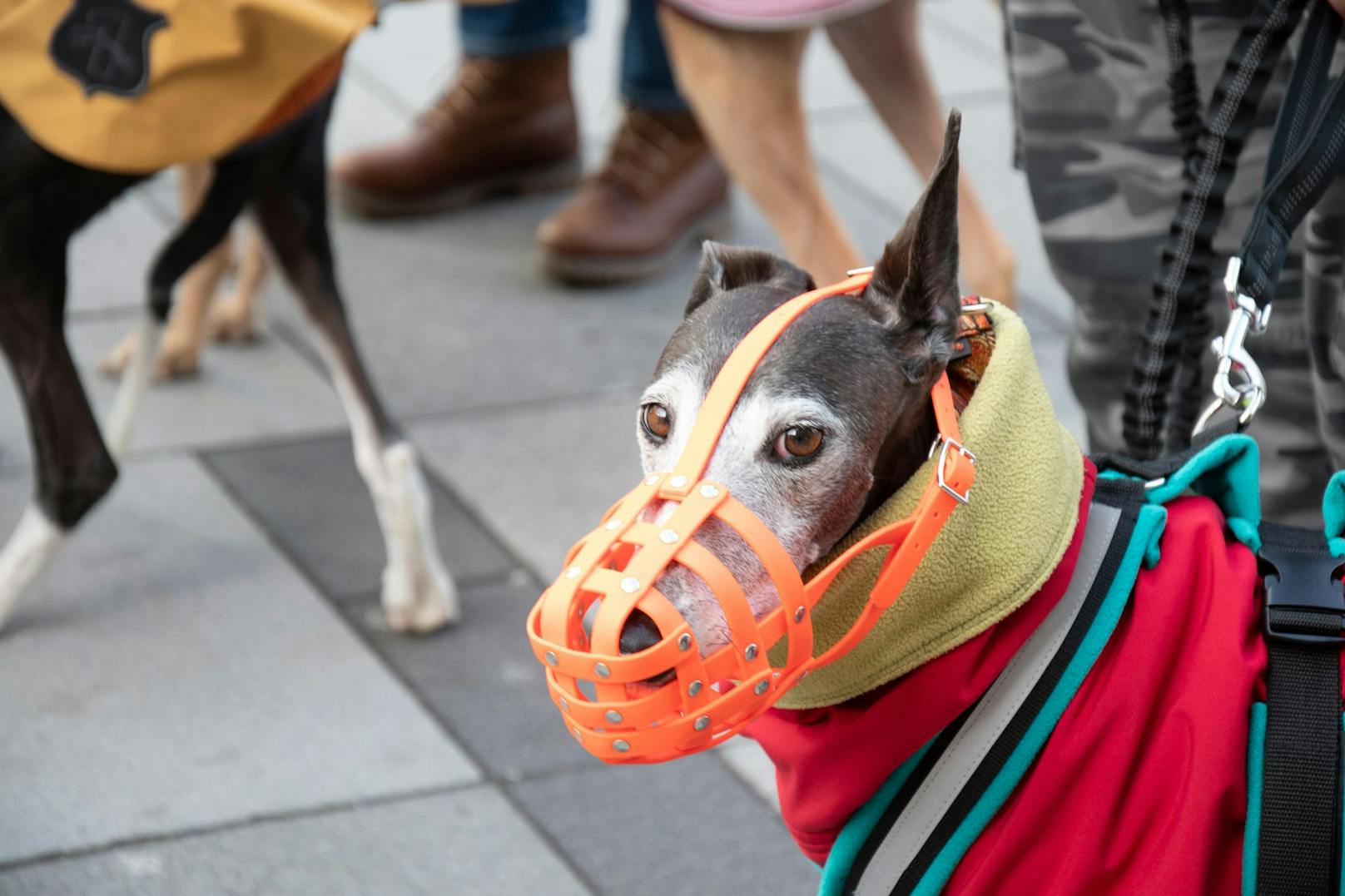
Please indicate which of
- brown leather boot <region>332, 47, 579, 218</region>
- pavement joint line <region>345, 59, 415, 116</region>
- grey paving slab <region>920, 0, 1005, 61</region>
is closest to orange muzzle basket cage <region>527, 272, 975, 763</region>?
brown leather boot <region>332, 47, 579, 218</region>

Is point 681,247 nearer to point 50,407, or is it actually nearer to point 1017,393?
point 50,407

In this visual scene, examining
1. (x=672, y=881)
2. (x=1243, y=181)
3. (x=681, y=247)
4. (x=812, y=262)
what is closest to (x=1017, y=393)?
(x=1243, y=181)

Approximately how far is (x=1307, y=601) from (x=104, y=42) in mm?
2331

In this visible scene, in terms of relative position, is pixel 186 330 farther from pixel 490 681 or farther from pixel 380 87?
pixel 380 87

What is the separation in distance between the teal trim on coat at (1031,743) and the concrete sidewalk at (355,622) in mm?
1133

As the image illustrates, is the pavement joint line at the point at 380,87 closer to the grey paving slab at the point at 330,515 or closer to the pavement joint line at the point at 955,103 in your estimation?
the pavement joint line at the point at 955,103

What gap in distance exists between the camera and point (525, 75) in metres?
5.75

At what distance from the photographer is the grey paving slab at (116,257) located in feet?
16.7

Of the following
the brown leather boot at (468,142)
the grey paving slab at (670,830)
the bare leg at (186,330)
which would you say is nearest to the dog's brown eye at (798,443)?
the grey paving slab at (670,830)

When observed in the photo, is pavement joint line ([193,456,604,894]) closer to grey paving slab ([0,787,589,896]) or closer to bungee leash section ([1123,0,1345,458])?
grey paving slab ([0,787,589,896])

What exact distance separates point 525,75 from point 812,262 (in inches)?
84.4

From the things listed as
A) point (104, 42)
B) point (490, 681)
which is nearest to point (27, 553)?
point (490, 681)

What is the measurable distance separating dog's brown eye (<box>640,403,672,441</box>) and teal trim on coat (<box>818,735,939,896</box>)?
49 cm

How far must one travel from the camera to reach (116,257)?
5348mm
